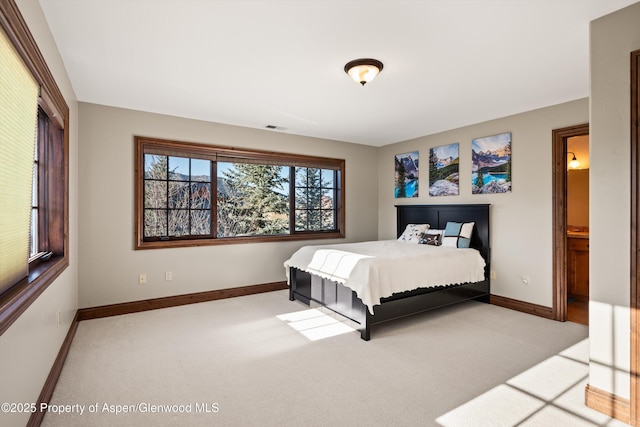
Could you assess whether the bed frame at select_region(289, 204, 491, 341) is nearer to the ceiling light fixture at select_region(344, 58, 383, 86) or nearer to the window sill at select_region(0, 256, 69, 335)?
the ceiling light fixture at select_region(344, 58, 383, 86)

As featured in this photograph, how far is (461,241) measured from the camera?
4.51 meters

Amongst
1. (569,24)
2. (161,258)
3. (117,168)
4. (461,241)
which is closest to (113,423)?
(161,258)

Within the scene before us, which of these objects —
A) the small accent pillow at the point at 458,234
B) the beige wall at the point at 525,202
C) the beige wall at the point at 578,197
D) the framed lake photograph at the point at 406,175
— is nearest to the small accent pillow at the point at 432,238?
the small accent pillow at the point at 458,234

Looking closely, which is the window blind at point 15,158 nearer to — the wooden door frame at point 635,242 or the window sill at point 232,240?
the window sill at point 232,240

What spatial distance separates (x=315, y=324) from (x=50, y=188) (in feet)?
8.96

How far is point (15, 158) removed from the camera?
1.64 meters

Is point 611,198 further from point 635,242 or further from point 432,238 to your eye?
point 432,238

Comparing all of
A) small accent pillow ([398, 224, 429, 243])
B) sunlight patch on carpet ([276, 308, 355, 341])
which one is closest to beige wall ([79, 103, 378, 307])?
sunlight patch on carpet ([276, 308, 355, 341])

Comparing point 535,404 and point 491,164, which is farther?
point 491,164

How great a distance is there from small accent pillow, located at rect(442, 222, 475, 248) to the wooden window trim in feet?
14.1

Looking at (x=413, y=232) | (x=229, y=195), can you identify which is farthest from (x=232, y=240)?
(x=413, y=232)

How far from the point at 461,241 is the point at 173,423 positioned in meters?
3.87

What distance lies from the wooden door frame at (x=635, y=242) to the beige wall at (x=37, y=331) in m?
3.20

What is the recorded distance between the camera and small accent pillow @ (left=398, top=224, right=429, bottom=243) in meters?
5.07
